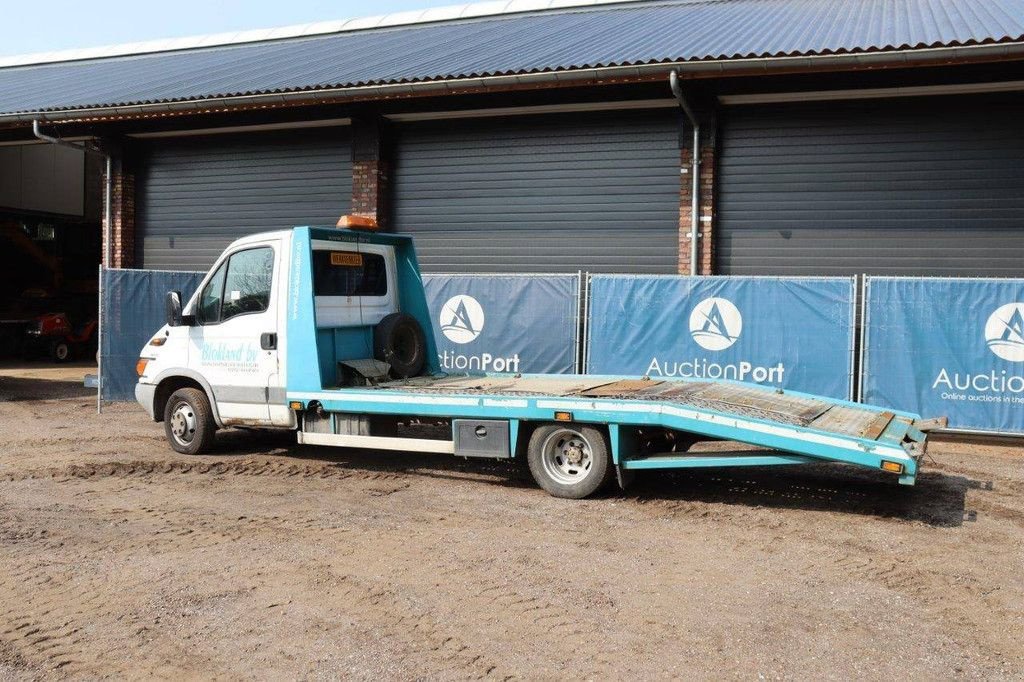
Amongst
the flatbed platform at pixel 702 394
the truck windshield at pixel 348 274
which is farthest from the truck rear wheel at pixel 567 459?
the truck windshield at pixel 348 274

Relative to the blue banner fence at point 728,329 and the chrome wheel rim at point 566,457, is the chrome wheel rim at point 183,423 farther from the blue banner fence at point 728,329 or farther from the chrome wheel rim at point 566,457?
the blue banner fence at point 728,329

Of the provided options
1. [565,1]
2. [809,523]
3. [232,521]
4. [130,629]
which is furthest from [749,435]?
[565,1]

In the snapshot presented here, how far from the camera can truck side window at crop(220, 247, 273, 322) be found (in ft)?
31.0

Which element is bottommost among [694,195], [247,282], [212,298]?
[212,298]

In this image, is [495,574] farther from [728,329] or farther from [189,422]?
[728,329]

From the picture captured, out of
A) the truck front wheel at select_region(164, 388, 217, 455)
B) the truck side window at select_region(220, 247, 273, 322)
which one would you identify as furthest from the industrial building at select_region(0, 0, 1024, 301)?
the truck front wheel at select_region(164, 388, 217, 455)

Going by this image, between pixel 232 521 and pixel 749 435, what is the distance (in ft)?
13.3

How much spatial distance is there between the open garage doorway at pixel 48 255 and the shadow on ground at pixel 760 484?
1536cm

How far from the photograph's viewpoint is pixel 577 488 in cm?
802

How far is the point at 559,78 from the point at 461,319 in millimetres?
3813

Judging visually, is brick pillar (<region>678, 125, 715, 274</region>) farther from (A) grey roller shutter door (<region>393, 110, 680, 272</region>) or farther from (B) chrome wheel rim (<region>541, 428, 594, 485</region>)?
(B) chrome wheel rim (<region>541, 428, 594, 485</region>)

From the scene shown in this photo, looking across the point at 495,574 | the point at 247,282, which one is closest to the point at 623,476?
the point at 495,574

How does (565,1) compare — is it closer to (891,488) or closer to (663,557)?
(891,488)

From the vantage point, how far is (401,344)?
1001 centimetres
